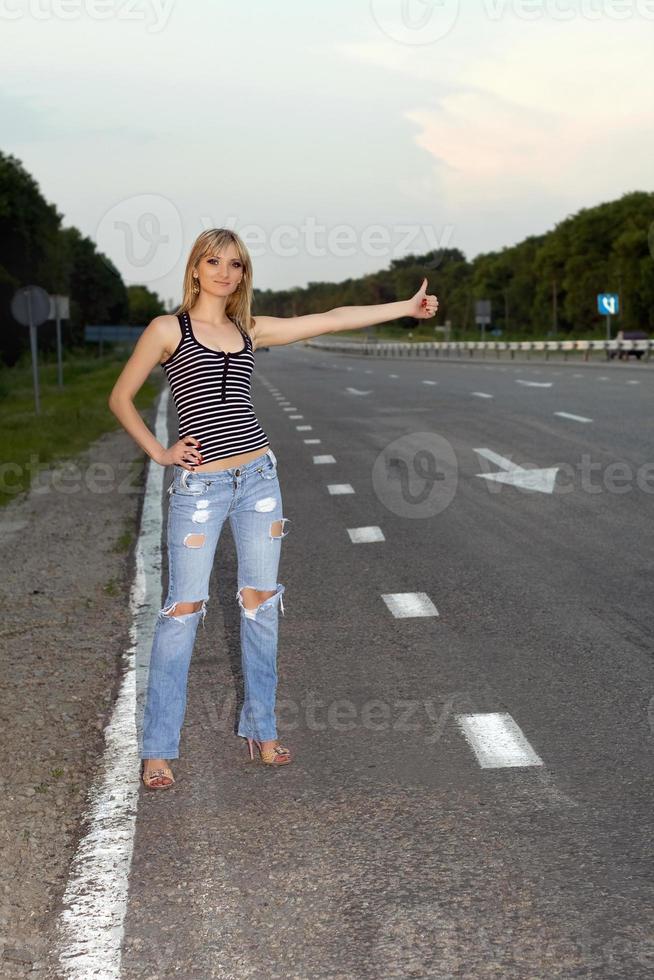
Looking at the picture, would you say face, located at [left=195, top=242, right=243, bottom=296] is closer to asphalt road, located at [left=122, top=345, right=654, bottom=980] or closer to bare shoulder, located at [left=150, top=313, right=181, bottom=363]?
bare shoulder, located at [left=150, top=313, right=181, bottom=363]

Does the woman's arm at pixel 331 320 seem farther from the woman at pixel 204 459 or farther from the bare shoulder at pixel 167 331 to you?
the bare shoulder at pixel 167 331

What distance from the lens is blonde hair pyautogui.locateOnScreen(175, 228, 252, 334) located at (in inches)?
197

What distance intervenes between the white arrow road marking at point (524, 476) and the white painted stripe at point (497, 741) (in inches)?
300

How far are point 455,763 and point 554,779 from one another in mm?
384

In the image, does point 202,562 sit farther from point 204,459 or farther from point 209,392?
point 209,392

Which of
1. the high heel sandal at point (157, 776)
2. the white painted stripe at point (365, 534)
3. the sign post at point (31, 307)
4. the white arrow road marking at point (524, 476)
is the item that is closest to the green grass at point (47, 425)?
the sign post at point (31, 307)

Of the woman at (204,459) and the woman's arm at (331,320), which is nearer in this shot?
the woman at (204,459)

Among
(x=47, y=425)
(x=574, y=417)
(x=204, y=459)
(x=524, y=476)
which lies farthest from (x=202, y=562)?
(x=47, y=425)

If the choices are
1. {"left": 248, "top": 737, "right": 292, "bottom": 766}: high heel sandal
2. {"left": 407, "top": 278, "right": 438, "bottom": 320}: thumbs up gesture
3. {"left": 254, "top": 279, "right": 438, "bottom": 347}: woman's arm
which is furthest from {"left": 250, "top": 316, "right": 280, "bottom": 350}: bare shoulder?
{"left": 248, "top": 737, "right": 292, "bottom": 766}: high heel sandal

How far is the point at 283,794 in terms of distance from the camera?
493 cm

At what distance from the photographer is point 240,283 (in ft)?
16.7

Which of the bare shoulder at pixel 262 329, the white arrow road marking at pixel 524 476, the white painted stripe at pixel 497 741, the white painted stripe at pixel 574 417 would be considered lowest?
the white painted stripe at pixel 574 417

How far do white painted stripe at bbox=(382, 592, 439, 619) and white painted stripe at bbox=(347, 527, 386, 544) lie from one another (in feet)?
7.07

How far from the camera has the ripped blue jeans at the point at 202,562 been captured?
5008 millimetres
